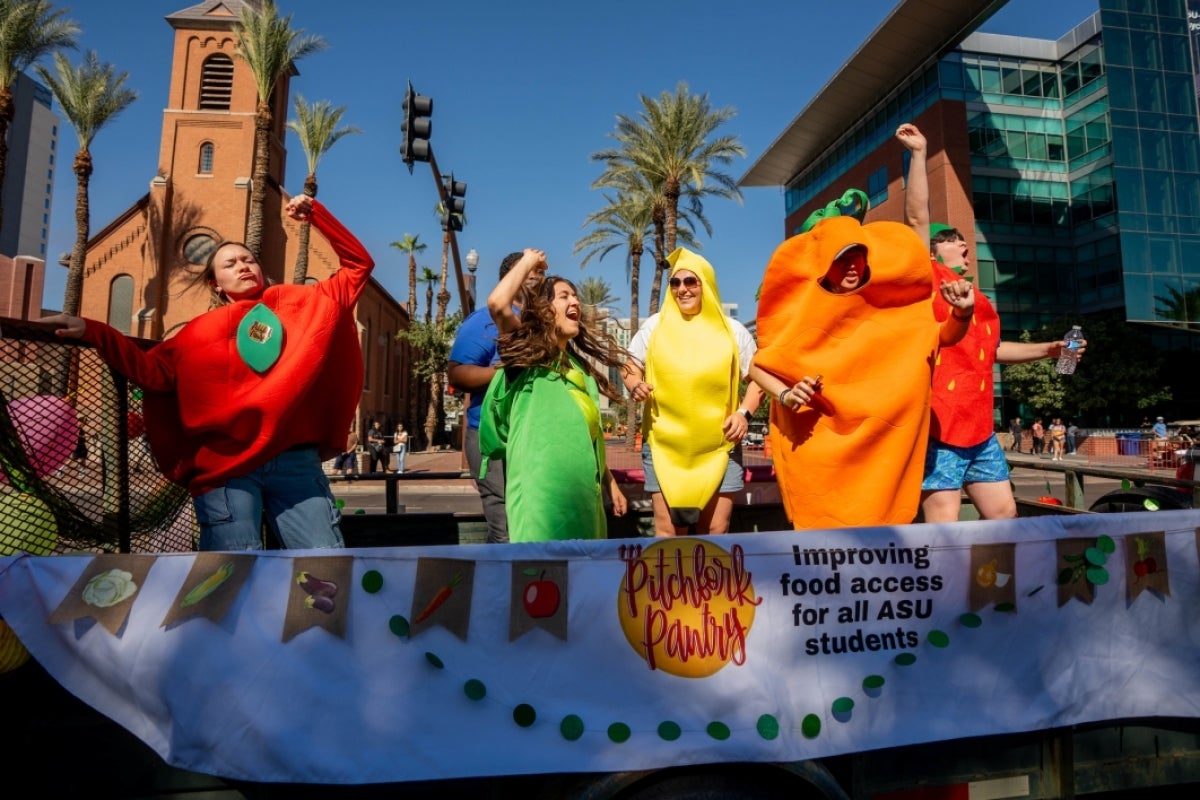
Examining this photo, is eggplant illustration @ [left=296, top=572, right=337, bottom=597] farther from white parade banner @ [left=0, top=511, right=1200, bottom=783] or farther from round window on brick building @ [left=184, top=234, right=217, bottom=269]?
round window on brick building @ [left=184, top=234, right=217, bottom=269]

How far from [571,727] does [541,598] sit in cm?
31

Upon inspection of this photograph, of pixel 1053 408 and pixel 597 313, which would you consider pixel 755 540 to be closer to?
pixel 597 313

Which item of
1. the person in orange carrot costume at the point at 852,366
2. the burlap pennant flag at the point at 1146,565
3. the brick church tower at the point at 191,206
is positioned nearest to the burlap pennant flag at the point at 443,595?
the person in orange carrot costume at the point at 852,366

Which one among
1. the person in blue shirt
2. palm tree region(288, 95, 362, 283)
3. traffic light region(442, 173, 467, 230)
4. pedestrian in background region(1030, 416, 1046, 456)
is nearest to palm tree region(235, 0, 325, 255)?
palm tree region(288, 95, 362, 283)

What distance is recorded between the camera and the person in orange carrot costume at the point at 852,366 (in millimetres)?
2705

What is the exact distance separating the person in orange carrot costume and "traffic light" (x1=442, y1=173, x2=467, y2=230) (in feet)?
24.8

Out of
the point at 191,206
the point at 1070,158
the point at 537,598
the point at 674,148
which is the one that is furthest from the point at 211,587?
the point at 1070,158

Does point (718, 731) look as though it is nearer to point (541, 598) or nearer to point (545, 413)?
point (541, 598)

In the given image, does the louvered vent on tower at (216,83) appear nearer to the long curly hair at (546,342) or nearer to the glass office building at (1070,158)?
the glass office building at (1070,158)

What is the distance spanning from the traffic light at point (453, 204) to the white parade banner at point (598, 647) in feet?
28.2

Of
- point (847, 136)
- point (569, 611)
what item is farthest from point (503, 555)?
point (847, 136)

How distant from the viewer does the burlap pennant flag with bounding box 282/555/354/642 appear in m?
1.60

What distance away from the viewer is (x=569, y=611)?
1.69 meters

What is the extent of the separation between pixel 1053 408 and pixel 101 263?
47556 millimetres
